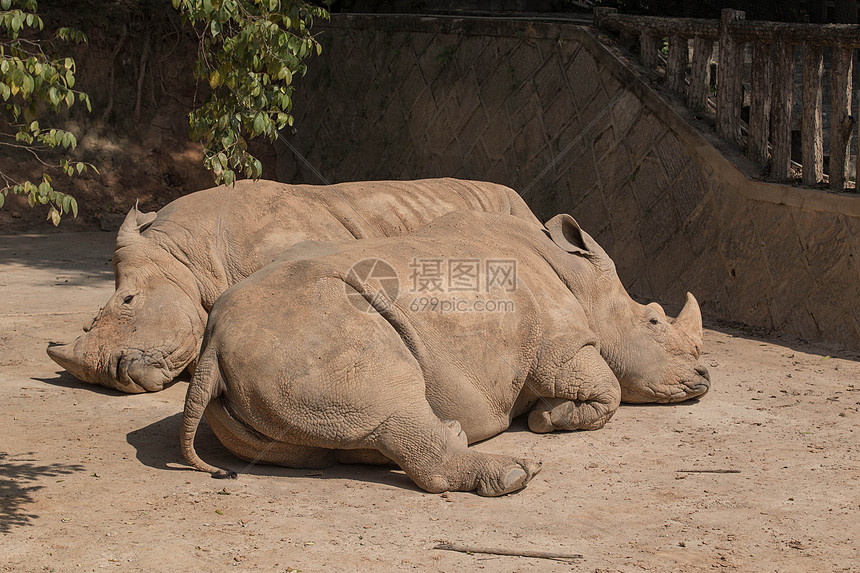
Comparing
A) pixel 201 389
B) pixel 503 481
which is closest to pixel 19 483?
pixel 201 389

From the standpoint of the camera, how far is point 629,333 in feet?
19.4

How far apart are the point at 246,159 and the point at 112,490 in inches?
63.4

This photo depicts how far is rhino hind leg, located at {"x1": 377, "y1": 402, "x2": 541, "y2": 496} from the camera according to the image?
4.61 metres

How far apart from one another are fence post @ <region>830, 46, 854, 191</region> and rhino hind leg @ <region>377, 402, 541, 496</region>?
14.0 ft

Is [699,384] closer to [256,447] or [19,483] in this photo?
[256,447]

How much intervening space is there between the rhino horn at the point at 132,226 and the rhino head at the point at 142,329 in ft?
0.14

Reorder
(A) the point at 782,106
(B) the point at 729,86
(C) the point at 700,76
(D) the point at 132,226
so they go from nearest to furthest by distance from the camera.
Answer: (D) the point at 132,226, (A) the point at 782,106, (B) the point at 729,86, (C) the point at 700,76

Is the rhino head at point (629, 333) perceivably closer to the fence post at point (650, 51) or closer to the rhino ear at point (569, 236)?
the rhino ear at point (569, 236)

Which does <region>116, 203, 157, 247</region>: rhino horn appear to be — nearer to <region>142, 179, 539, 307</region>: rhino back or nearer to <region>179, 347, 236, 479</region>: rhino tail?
<region>142, 179, 539, 307</region>: rhino back

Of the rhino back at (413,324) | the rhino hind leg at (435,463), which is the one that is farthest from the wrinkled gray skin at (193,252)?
the rhino hind leg at (435,463)

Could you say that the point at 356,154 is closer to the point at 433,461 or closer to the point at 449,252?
the point at 449,252

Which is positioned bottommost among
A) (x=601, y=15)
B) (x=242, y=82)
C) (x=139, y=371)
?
(x=139, y=371)

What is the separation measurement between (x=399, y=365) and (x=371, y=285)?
0.41 meters

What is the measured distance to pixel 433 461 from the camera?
4.63 metres
